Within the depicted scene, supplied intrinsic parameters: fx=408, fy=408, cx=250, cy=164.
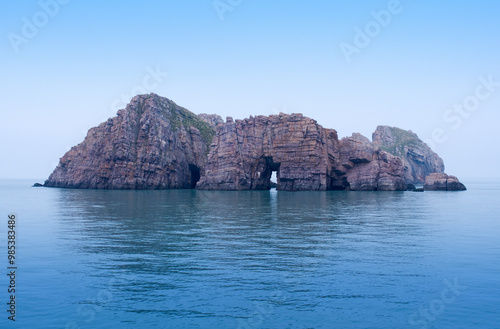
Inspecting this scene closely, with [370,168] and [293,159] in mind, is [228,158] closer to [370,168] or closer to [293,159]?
[293,159]

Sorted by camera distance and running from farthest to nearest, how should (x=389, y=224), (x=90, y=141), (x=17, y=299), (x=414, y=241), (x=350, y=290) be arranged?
(x=90, y=141) < (x=389, y=224) < (x=414, y=241) < (x=350, y=290) < (x=17, y=299)

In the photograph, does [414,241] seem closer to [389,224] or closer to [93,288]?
[389,224]

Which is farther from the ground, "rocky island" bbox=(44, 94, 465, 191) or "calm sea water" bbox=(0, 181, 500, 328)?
"rocky island" bbox=(44, 94, 465, 191)

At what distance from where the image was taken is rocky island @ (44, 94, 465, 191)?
464 ft

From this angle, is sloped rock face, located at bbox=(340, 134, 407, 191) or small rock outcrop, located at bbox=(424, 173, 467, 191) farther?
small rock outcrop, located at bbox=(424, 173, 467, 191)

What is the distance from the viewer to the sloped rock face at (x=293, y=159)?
140500mm

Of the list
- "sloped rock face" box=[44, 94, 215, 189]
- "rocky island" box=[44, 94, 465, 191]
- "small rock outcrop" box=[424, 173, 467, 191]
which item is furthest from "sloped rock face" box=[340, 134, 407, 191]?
"sloped rock face" box=[44, 94, 215, 189]

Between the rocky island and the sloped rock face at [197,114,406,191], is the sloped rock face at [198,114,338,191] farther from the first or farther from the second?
the rocky island

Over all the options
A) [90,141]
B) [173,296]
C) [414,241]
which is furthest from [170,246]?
[90,141]

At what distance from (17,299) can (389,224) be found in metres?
43.1

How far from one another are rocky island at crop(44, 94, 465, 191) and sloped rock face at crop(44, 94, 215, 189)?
0.38 m

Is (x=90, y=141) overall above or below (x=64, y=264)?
above

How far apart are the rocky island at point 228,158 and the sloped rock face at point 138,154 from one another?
0.38 metres

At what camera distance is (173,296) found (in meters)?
22.6
